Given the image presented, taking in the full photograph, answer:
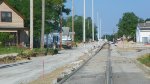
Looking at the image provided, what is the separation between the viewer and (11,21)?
250ft

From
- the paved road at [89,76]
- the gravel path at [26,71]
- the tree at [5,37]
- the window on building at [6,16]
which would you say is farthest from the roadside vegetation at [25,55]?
the window on building at [6,16]

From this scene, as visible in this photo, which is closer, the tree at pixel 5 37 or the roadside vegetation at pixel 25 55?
the roadside vegetation at pixel 25 55

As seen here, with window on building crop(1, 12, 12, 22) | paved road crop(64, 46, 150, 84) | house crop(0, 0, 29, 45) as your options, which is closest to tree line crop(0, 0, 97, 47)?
house crop(0, 0, 29, 45)

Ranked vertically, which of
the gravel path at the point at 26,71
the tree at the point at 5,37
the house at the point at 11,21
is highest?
the house at the point at 11,21

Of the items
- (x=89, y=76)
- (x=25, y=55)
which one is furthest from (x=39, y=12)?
(x=89, y=76)

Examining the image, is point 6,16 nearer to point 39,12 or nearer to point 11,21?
point 11,21

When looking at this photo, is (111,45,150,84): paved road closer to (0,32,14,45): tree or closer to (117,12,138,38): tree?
(0,32,14,45): tree

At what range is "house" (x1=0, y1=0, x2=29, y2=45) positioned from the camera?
7462 centimetres

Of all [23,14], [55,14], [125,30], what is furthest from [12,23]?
Result: [125,30]

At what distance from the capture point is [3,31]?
7381 centimetres

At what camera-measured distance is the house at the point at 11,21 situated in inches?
2938

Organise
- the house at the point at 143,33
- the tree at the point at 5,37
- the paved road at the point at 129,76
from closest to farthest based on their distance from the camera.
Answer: the paved road at the point at 129,76 → the tree at the point at 5,37 → the house at the point at 143,33

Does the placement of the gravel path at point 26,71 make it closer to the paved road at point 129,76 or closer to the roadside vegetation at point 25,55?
the roadside vegetation at point 25,55

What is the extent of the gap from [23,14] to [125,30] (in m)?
97.1
